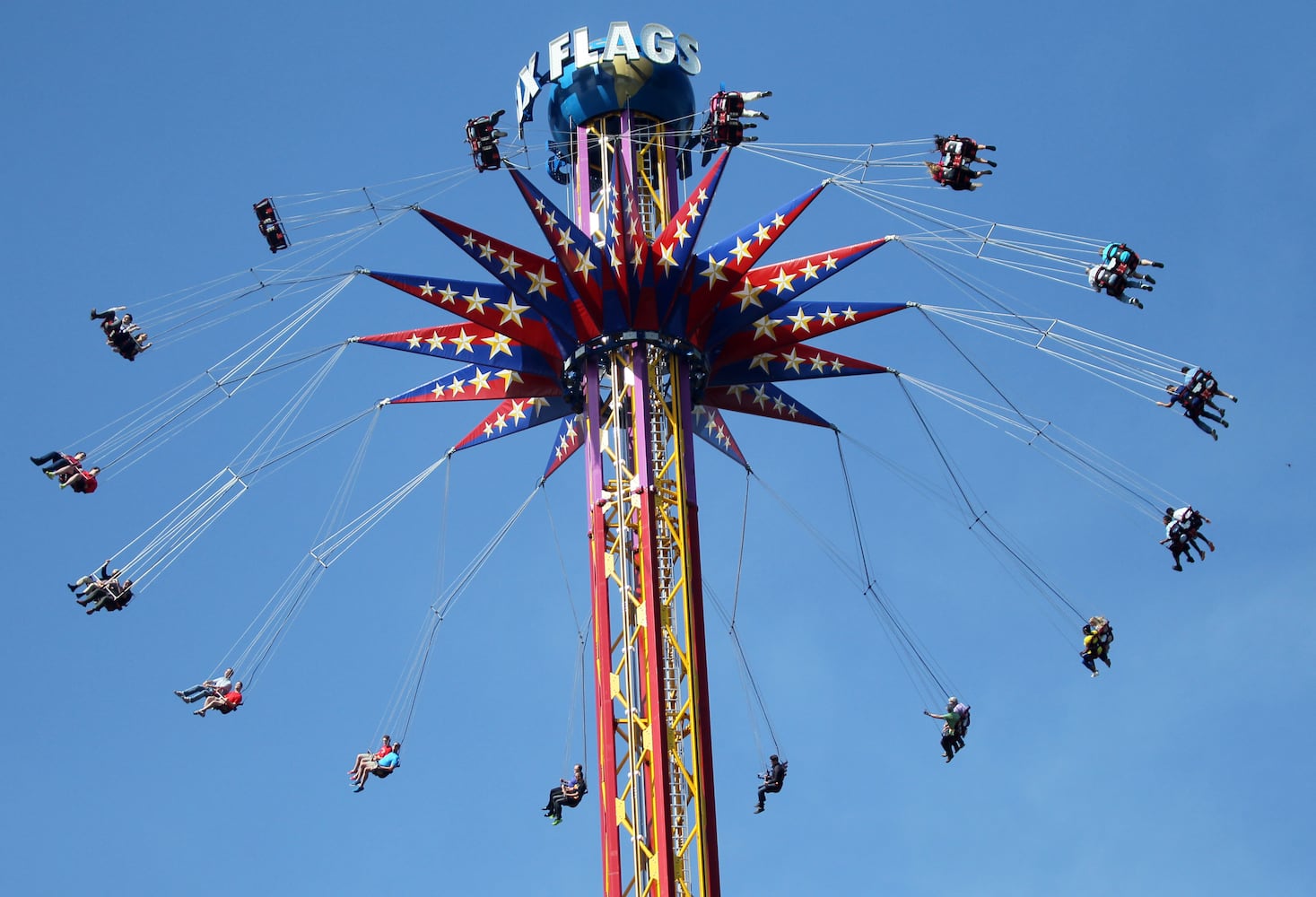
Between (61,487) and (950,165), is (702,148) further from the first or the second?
(61,487)

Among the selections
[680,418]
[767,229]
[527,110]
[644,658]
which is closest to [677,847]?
[644,658]

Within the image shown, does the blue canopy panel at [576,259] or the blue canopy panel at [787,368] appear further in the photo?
the blue canopy panel at [787,368]

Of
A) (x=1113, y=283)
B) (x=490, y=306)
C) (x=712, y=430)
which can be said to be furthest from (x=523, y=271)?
(x=1113, y=283)

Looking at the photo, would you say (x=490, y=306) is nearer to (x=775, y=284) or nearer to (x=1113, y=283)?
(x=775, y=284)

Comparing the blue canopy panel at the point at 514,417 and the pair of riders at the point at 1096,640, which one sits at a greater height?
the blue canopy panel at the point at 514,417

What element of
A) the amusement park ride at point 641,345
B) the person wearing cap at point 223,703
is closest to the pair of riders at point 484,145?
the amusement park ride at point 641,345

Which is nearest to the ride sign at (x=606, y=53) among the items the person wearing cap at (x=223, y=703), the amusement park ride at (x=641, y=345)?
the amusement park ride at (x=641, y=345)

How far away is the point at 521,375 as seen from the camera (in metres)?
64.9

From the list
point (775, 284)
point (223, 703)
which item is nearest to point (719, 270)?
point (775, 284)

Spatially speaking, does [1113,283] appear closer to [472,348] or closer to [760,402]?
[760,402]

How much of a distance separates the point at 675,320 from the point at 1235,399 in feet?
39.0

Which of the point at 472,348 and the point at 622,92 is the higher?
the point at 622,92

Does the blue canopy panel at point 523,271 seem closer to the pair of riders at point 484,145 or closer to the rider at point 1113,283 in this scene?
the pair of riders at point 484,145

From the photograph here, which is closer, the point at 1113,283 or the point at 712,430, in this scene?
the point at 1113,283
